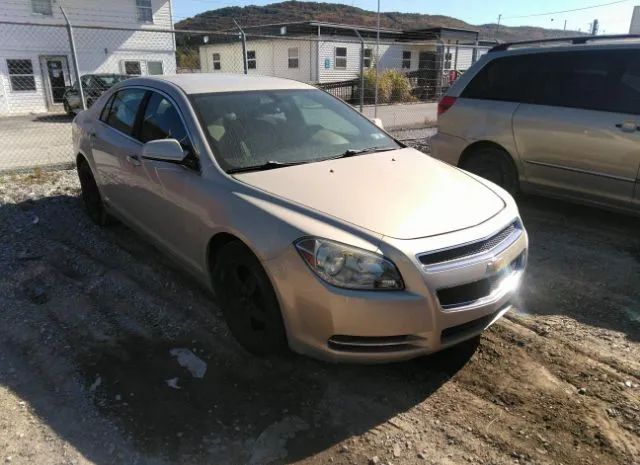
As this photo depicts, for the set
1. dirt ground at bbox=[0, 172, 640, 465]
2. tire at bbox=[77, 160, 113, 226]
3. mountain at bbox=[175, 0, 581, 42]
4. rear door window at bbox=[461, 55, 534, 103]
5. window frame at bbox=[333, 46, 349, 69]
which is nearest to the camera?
dirt ground at bbox=[0, 172, 640, 465]

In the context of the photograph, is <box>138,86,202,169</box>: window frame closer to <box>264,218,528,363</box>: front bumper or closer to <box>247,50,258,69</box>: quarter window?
<box>264,218,528,363</box>: front bumper

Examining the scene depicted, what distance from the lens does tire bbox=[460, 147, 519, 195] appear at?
5730 millimetres

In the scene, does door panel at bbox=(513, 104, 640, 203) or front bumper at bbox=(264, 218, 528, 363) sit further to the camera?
door panel at bbox=(513, 104, 640, 203)

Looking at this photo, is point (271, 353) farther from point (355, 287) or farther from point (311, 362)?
point (355, 287)

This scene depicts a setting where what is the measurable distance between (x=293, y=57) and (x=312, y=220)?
2846cm

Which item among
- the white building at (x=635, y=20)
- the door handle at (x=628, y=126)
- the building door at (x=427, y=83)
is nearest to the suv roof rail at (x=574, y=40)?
the door handle at (x=628, y=126)

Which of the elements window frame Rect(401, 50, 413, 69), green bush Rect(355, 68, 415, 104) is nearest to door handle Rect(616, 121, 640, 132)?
green bush Rect(355, 68, 415, 104)

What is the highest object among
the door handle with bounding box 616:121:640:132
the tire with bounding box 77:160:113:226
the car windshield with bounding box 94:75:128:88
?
the door handle with bounding box 616:121:640:132

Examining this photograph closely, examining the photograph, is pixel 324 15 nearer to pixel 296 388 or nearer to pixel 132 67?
pixel 132 67

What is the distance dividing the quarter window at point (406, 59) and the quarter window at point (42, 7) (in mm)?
20220

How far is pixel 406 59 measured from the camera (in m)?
33.0

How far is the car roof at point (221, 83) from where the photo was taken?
396 cm

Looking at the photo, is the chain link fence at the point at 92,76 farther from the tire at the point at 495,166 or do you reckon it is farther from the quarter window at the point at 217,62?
the tire at the point at 495,166

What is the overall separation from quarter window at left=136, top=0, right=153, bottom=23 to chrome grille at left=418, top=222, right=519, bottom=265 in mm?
24066
